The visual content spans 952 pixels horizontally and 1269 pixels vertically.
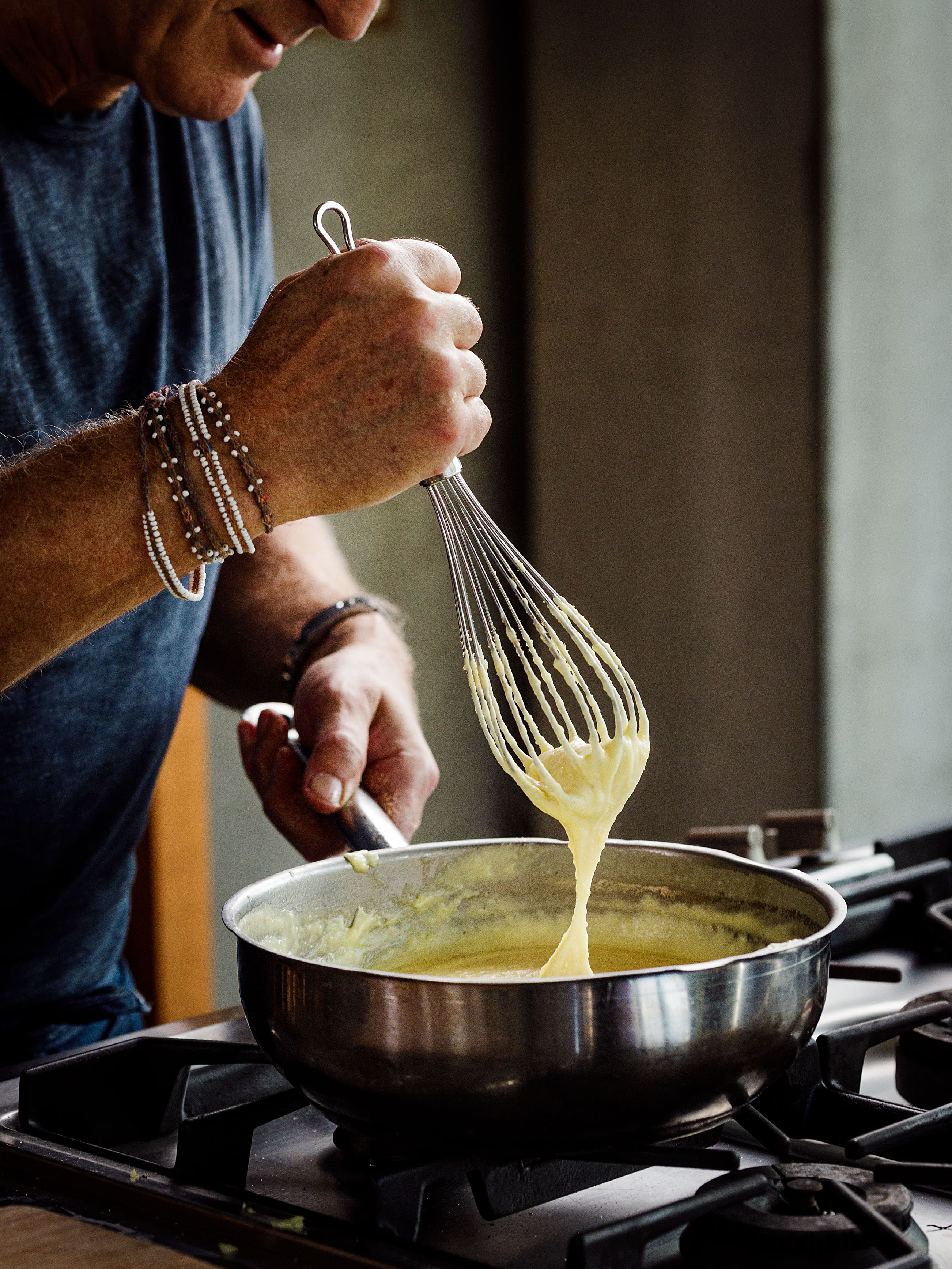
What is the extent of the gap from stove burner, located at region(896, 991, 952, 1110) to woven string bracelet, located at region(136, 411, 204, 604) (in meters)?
0.54

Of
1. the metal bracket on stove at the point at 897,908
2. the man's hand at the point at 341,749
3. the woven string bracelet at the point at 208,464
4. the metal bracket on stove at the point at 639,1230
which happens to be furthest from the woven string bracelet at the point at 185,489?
the metal bracket on stove at the point at 897,908

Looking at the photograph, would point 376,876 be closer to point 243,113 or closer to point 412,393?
point 412,393

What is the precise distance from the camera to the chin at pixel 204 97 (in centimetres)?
116

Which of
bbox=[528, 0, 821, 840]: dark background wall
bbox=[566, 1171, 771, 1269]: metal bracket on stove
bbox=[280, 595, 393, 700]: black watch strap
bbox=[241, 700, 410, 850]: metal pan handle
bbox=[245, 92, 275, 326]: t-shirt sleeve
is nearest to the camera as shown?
bbox=[566, 1171, 771, 1269]: metal bracket on stove

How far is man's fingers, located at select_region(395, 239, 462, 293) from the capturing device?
89 cm

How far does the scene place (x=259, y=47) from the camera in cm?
116

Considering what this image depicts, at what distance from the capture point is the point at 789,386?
318 centimetres

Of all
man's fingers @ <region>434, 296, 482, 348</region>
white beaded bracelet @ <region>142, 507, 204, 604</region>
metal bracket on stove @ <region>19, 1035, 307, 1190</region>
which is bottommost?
metal bracket on stove @ <region>19, 1035, 307, 1190</region>

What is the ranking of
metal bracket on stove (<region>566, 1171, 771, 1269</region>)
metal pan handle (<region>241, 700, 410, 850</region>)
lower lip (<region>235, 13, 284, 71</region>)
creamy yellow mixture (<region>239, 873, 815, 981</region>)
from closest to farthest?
metal bracket on stove (<region>566, 1171, 771, 1269</region>) < creamy yellow mixture (<region>239, 873, 815, 981</region>) < metal pan handle (<region>241, 700, 410, 850</region>) < lower lip (<region>235, 13, 284, 71</region>)

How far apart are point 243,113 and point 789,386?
1.95 m

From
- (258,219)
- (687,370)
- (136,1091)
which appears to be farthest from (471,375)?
(687,370)

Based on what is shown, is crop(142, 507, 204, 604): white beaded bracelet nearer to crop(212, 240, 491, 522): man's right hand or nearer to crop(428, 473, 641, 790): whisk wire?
crop(212, 240, 491, 522): man's right hand

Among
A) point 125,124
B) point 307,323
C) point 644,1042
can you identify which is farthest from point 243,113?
point 644,1042

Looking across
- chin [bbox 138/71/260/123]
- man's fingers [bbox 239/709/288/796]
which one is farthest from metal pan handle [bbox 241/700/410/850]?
chin [bbox 138/71/260/123]
